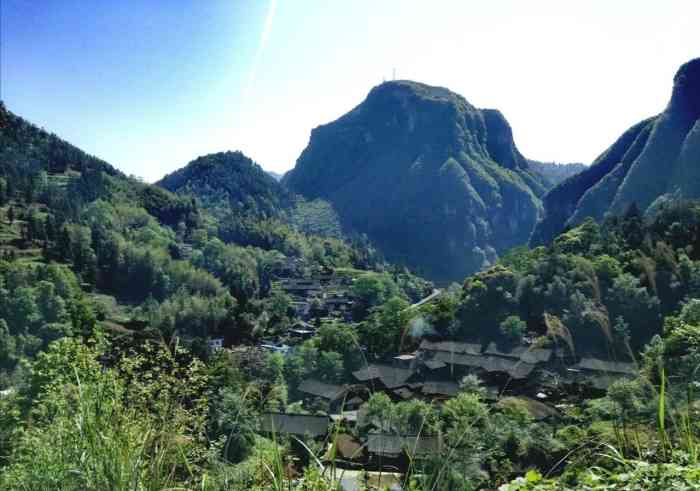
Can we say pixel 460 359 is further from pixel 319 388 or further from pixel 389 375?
pixel 319 388

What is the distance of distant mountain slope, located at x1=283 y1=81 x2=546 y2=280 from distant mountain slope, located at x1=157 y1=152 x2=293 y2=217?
64.3ft

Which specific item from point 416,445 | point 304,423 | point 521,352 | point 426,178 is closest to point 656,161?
point 521,352

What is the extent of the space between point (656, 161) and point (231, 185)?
81758 mm

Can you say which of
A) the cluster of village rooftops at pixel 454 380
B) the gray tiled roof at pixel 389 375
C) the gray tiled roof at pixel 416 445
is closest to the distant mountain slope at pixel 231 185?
the gray tiled roof at pixel 389 375

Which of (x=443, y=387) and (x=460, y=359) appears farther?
(x=460, y=359)

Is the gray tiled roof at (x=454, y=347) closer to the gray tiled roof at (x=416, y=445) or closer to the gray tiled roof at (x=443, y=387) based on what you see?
the gray tiled roof at (x=443, y=387)

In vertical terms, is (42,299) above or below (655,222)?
below

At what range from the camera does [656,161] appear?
46781mm

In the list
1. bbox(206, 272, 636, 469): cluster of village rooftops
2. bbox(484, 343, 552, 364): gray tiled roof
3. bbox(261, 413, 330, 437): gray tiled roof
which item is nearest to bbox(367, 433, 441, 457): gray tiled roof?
bbox(206, 272, 636, 469): cluster of village rooftops

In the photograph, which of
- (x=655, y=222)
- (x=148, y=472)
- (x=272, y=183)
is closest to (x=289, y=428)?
(x=148, y=472)

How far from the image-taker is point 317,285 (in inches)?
2178

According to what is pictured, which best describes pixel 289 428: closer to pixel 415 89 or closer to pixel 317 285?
pixel 317 285

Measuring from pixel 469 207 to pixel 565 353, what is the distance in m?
91.5

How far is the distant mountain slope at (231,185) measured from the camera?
100 metres
